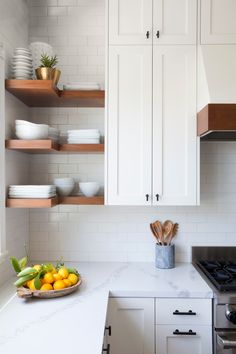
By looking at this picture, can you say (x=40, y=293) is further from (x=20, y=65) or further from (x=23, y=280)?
(x=20, y=65)

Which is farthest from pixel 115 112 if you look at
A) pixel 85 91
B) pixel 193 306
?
pixel 193 306

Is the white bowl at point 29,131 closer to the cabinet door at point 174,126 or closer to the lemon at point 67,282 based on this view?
the cabinet door at point 174,126

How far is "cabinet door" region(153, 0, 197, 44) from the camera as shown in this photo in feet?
6.98

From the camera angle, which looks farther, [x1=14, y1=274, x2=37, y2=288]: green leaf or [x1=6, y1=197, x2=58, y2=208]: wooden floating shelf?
[x1=6, y1=197, x2=58, y2=208]: wooden floating shelf

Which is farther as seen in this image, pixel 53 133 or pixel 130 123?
pixel 53 133

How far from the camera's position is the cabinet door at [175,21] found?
2.13 m

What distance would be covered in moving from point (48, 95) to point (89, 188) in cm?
70

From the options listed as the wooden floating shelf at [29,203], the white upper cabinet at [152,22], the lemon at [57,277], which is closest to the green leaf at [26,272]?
the lemon at [57,277]

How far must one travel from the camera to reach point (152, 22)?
7.00 ft

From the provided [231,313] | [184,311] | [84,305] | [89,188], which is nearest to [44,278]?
[84,305]

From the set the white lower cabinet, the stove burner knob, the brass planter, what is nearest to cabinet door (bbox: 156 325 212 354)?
the white lower cabinet

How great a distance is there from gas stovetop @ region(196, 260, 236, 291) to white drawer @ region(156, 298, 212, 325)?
133 millimetres

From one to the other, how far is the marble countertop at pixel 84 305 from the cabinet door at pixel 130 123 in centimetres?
51

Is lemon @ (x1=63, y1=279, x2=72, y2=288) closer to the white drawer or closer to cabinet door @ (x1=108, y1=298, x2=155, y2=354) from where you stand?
cabinet door @ (x1=108, y1=298, x2=155, y2=354)
